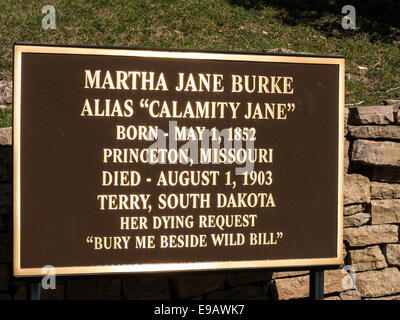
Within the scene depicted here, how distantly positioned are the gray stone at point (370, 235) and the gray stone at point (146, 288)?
169 cm

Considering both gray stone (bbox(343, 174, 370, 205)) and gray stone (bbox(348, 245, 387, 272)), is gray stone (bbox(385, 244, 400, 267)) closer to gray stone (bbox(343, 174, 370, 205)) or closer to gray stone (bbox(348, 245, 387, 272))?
gray stone (bbox(348, 245, 387, 272))

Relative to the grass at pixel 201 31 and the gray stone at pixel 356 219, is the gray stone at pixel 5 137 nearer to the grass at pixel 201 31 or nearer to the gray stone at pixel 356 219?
the gray stone at pixel 356 219

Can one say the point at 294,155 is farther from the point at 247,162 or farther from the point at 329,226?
the point at 329,226

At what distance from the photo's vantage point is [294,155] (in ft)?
11.5

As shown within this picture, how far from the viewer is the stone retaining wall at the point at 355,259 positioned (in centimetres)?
398

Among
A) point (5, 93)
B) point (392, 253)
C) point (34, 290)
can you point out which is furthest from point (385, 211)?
point (5, 93)

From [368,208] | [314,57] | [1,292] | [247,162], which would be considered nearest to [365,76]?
[368,208]

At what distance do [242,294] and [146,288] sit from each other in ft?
2.78

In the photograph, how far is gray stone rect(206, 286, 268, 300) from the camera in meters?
4.18

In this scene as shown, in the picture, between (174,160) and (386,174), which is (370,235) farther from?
(174,160)

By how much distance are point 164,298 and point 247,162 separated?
4.90 ft

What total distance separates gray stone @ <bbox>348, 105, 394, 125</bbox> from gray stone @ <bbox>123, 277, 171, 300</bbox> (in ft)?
7.28

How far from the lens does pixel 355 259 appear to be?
439 cm
